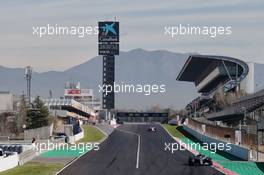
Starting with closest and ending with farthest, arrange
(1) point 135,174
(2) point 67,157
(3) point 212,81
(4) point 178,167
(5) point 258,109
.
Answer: (1) point 135,174 < (4) point 178,167 < (2) point 67,157 < (5) point 258,109 < (3) point 212,81

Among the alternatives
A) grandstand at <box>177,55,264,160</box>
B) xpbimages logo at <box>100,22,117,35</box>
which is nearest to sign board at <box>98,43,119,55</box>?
xpbimages logo at <box>100,22,117,35</box>

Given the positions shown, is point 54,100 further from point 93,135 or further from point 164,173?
point 164,173

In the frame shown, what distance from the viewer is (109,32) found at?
81.3m

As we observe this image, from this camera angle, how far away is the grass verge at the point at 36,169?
42.9 meters

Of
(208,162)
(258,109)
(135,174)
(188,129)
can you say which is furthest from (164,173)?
(188,129)

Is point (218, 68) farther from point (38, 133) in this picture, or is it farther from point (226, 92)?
point (38, 133)

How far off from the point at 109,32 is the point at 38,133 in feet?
74.0

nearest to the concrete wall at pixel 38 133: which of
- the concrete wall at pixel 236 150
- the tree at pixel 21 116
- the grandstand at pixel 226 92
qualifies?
the tree at pixel 21 116

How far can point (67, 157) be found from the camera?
58.1 m

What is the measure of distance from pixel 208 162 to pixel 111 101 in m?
74.2

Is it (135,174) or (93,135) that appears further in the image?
(93,135)

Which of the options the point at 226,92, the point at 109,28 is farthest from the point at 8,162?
the point at 226,92

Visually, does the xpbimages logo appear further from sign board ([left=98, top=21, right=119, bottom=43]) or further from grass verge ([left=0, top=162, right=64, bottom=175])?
grass verge ([left=0, top=162, right=64, bottom=175])

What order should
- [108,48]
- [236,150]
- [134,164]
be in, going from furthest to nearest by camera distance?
[108,48] → [236,150] → [134,164]
